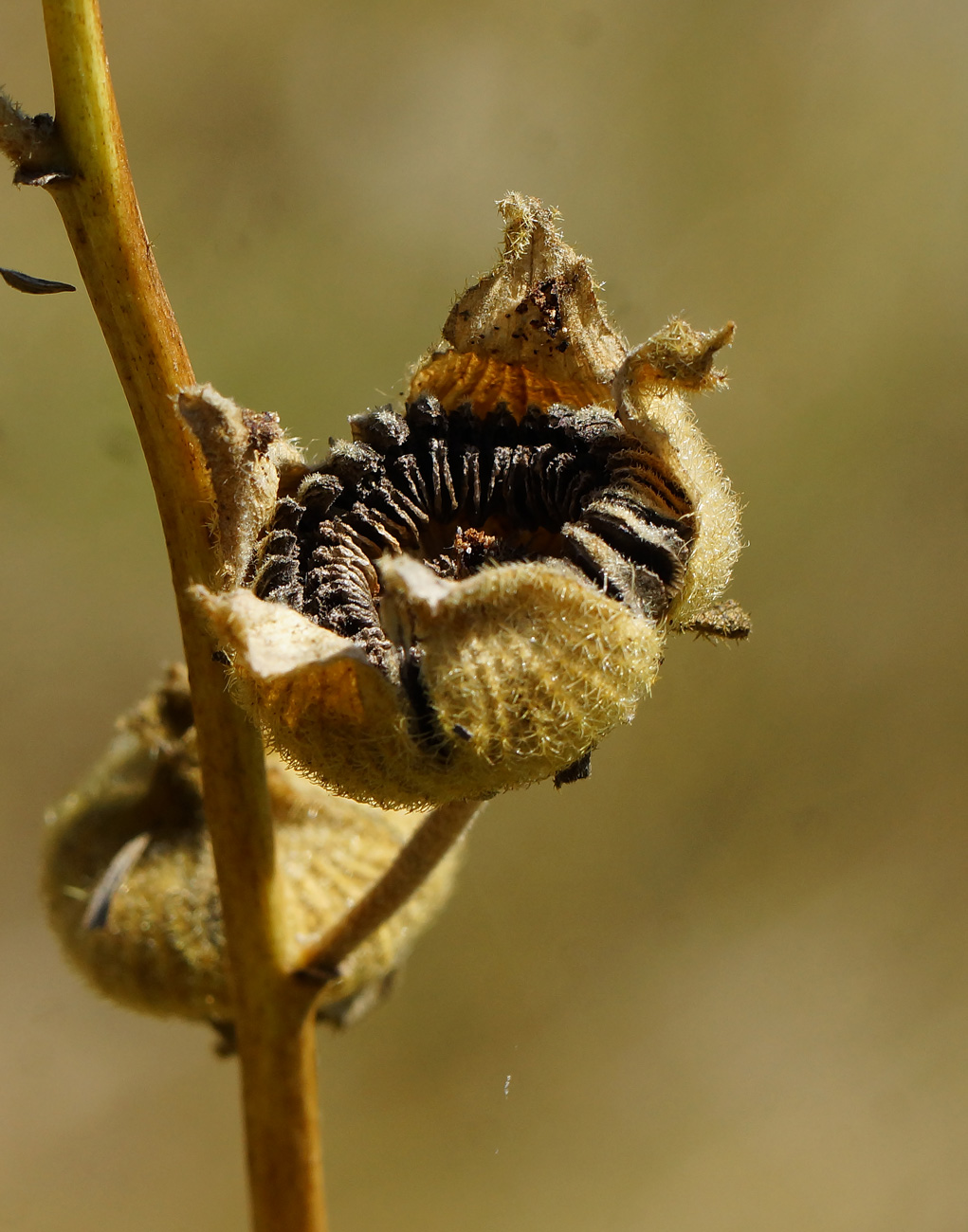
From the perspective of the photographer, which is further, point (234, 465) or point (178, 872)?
point (178, 872)

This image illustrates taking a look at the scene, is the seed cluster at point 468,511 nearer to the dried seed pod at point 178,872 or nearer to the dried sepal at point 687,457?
the dried sepal at point 687,457

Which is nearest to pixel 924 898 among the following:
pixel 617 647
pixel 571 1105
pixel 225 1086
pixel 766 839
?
pixel 766 839

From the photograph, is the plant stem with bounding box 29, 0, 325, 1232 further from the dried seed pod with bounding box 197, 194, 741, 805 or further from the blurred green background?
the blurred green background

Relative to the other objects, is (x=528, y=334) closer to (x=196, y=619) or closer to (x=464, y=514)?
(x=464, y=514)

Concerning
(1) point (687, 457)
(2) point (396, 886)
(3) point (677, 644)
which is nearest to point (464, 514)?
(1) point (687, 457)

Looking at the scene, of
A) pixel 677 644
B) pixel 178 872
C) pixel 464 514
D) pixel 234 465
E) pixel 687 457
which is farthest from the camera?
pixel 677 644

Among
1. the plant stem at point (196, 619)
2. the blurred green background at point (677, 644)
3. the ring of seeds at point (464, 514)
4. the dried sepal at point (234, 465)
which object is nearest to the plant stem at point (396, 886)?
the plant stem at point (196, 619)
